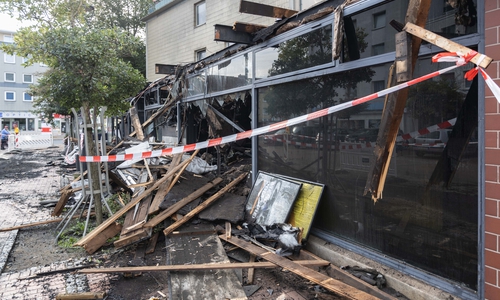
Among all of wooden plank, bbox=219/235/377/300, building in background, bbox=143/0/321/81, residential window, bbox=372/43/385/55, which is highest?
building in background, bbox=143/0/321/81

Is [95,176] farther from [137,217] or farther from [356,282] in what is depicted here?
[356,282]

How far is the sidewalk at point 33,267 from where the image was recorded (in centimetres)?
407

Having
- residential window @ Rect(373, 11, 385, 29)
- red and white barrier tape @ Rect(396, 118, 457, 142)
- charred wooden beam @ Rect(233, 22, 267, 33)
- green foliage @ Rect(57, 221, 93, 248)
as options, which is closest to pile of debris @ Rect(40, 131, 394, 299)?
green foliage @ Rect(57, 221, 93, 248)

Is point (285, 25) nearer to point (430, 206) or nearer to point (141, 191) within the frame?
point (430, 206)

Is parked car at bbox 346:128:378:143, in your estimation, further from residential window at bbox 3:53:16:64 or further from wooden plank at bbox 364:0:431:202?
residential window at bbox 3:53:16:64

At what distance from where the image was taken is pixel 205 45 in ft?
52.6

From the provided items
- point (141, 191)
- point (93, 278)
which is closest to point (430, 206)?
point (93, 278)

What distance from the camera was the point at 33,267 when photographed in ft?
15.7

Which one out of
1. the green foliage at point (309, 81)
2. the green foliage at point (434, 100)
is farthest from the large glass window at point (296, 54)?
the green foliage at point (434, 100)

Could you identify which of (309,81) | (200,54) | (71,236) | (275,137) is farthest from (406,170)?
(200,54)

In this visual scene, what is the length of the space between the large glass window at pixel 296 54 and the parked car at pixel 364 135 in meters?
1.14

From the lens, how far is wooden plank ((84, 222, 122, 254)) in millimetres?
5184

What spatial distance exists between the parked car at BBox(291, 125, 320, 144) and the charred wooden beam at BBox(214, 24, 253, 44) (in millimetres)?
2092

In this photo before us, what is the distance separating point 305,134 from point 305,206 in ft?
3.64
